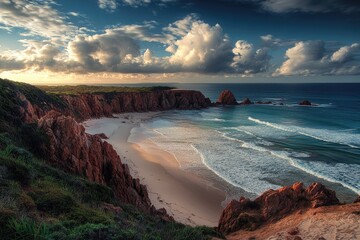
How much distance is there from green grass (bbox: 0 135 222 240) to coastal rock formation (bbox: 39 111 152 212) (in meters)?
3.97

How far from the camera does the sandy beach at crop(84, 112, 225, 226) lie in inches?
843

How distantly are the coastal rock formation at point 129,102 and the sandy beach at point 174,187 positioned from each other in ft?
107

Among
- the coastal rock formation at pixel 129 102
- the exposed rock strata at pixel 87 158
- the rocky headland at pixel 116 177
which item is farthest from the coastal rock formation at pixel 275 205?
the coastal rock formation at pixel 129 102

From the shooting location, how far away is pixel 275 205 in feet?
51.1

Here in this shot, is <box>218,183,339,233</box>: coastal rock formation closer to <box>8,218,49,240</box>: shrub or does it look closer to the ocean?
the ocean

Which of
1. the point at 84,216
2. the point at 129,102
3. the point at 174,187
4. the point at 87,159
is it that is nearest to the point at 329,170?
the point at 174,187

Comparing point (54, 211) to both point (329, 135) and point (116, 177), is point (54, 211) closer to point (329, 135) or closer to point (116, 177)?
point (116, 177)

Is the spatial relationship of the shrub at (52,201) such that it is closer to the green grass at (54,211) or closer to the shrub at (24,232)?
the green grass at (54,211)

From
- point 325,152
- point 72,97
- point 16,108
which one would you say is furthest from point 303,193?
point 72,97

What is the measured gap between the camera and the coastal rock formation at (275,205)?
15.0 m

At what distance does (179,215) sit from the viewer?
67.5 ft

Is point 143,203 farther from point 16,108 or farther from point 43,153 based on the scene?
point 16,108

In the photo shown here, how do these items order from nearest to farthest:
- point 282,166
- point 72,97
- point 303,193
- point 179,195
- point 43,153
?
point 303,193 → point 43,153 → point 179,195 → point 282,166 → point 72,97

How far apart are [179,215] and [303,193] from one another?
29.6 ft
